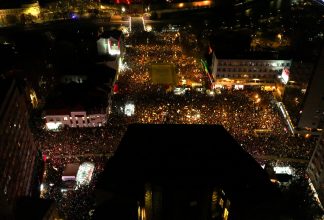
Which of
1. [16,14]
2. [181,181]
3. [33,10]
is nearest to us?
[181,181]

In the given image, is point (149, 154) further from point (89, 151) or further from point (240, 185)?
point (89, 151)

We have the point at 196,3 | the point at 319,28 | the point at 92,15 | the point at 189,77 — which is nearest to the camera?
the point at 189,77

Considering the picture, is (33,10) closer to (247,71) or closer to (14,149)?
(247,71)

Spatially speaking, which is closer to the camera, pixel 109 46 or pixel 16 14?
pixel 109 46

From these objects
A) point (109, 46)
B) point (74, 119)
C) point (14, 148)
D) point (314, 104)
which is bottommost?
point (14, 148)

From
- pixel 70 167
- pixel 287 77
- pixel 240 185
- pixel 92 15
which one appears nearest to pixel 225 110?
pixel 287 77

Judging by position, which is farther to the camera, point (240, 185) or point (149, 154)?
point (149, 154)

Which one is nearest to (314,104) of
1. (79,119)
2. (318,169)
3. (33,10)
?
(318,169)
